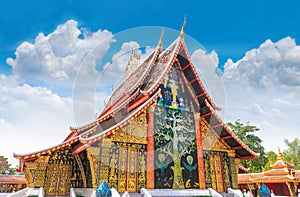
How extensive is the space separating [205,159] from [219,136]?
3.99ft

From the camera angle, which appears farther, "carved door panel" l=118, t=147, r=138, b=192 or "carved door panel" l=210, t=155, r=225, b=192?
"carved door panel" l=210, t=155, r=225, b=192

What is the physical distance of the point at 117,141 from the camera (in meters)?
8.20

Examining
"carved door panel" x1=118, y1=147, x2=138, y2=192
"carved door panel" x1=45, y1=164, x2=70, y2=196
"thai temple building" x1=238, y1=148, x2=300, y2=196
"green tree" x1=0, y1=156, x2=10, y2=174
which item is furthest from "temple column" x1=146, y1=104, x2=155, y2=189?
"green tree" x1=0, y1=156, x2=10, y2=174

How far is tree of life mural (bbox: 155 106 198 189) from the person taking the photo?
28.5 ft

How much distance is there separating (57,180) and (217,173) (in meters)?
6.45

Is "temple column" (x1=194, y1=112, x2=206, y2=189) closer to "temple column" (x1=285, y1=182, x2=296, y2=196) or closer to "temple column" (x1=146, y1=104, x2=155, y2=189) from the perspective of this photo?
"temple column" (x1=146, y1=104, x2=155, y2=189)

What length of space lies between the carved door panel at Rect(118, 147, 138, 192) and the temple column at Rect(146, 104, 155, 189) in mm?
438

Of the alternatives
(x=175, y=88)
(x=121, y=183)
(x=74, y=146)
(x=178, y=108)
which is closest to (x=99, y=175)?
(x=121, y=183)

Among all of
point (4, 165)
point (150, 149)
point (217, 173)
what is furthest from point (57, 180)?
point (4, 165)

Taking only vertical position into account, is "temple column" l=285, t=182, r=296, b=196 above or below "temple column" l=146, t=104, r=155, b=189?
below

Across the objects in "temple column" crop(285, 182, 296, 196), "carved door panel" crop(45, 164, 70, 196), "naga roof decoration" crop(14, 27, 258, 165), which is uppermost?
"naga roof decoration" crop(14, 27, 258, 165)

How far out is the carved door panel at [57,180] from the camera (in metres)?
9.15

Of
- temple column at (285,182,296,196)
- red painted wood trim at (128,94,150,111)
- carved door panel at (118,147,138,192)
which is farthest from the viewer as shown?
temple column at (285,182,296,196)

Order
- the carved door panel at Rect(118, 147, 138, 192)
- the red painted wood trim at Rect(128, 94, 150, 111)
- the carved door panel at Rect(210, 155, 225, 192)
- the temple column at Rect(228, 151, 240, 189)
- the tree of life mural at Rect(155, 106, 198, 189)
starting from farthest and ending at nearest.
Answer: the temple column at Rect(228, 151, 240, 189), the carved door panel at Rect(210, 155, 225, 192), the red painted wood trim at Rect(128, 94, 150, 111), the tree of life mural at Rect(155, 106, 198, 189), the carved door panel at Rect(118, 147, 138, 192)
